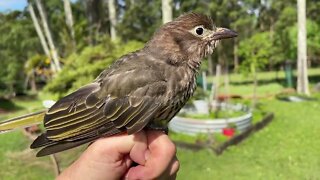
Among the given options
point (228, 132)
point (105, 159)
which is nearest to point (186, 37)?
point (105, 159)

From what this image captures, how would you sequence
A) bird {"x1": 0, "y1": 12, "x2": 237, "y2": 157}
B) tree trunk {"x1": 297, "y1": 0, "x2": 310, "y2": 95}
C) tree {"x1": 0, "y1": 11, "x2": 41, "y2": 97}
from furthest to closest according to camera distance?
tree {"x1": 0, "y1": 11, "x2": 41, "y2": 97}
tree trunk {"x1": 297, "y1": 0, "x2": 310, "y2": 95}
bird {"x1": 0, "y1": 12, "x2": 237, "y2": 157}

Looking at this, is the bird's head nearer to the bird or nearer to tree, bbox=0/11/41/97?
the bird

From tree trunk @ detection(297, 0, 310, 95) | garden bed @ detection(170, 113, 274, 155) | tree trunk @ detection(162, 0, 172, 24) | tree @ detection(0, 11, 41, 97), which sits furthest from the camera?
tree @ detection(0, 11, 41, 97)

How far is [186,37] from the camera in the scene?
3.20 metres

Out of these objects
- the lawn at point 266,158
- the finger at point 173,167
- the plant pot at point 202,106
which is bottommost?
the lawn at point 266,158

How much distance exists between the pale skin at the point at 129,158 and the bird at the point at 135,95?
0.11 meters

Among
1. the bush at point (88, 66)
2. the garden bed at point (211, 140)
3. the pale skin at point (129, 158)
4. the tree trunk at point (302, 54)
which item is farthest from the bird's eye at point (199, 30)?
the tree trunk at point (302, 54)

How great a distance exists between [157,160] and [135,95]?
1.75 ft

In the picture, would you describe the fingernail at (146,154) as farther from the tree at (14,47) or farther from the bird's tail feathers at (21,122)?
the tree at (14,47)

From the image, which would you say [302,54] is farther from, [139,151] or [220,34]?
[139,151]

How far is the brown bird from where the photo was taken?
2.85 metres

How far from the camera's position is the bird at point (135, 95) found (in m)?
2.84

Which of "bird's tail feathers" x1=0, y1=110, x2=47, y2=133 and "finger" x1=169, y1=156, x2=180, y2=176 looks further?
"bird's tail feathers" x1=0, y1=110, x2=47, y2=133

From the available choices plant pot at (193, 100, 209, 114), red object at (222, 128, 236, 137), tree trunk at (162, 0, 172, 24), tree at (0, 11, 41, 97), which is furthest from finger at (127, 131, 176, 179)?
tree at (0, 11, 41, 97)
